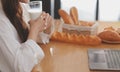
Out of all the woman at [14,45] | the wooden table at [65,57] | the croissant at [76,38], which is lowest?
the wooden table at [65,57]

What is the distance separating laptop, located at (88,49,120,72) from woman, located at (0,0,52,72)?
0.25 m

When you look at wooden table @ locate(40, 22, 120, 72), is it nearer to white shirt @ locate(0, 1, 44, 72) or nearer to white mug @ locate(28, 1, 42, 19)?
white shirt @ locate(0, 1, 44, 72)

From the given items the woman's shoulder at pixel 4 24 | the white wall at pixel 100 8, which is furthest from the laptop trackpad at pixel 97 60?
the white wall at pixel 100 8

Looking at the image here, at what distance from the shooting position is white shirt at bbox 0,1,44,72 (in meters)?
1.03

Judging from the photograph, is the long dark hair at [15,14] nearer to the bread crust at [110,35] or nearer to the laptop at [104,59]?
the laptop at [104,59]

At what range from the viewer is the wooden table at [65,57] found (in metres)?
1.14

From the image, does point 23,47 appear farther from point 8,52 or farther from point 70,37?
point 70,37

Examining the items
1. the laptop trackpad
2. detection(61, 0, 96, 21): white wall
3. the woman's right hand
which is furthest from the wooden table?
detection(61, 0, 96, 21): white wall

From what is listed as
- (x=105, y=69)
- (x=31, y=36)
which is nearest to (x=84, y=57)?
(x=105, y=69)

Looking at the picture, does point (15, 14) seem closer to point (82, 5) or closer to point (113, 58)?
point (113, 58)

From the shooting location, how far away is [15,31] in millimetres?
1140

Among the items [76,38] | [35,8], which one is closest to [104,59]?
[76,38]

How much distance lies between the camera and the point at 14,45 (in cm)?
105

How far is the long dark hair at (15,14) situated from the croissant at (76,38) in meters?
0.30
